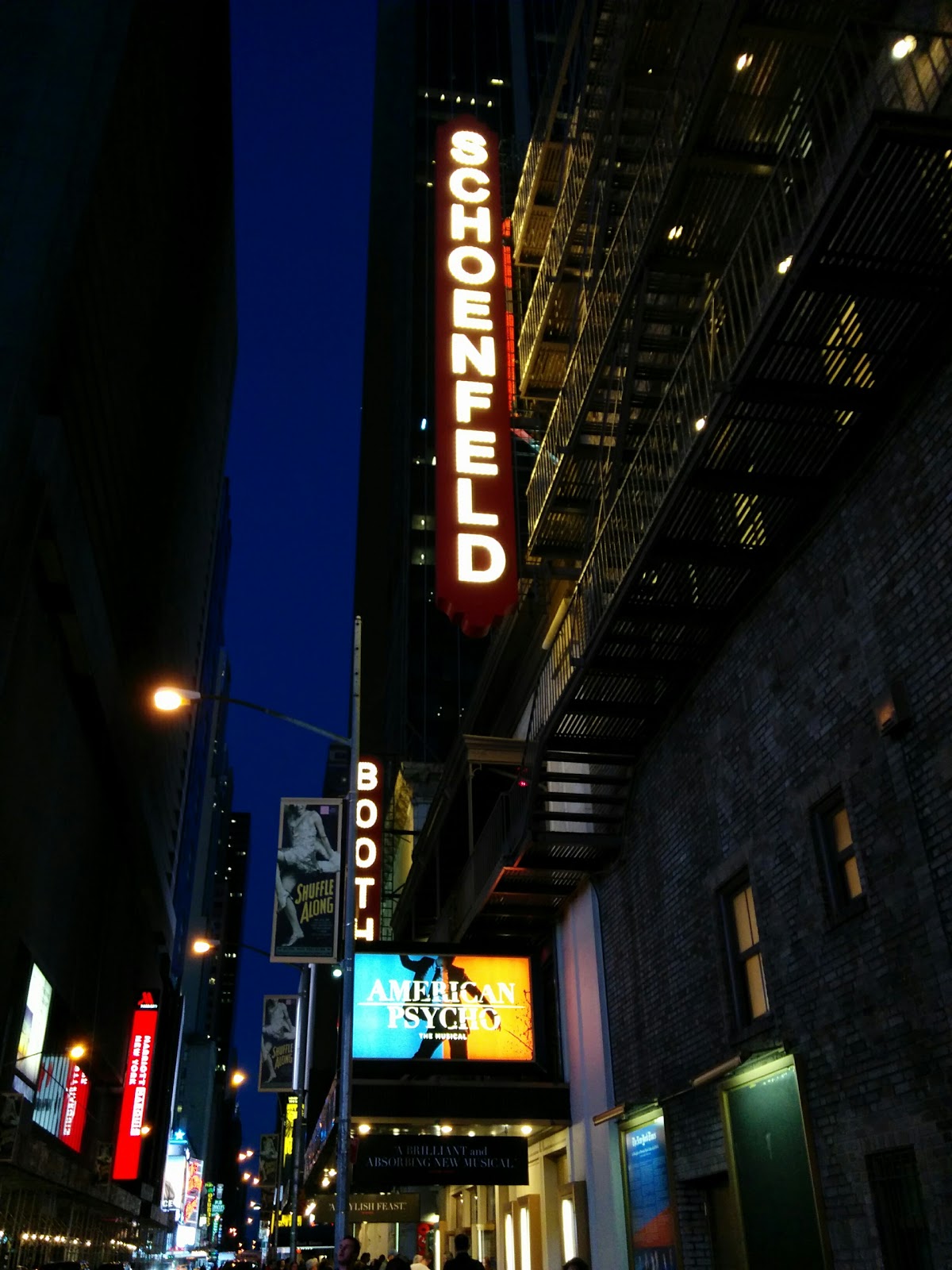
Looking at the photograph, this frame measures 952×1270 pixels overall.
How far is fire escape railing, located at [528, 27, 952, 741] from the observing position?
10.4 m

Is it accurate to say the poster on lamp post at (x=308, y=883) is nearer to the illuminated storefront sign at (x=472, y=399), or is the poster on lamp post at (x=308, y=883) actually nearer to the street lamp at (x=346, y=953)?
the street lamp at (x=346, y=953)

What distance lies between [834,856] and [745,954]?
2602mm

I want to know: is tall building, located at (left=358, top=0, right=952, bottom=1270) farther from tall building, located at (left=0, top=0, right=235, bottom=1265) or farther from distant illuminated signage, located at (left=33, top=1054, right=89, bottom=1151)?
distant illuminated signage, located at (left=33, top=1054, right=89, bottom=1151)

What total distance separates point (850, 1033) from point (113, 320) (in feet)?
81.9

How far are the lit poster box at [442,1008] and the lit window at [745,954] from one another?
335 inches

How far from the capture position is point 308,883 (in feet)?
53.0

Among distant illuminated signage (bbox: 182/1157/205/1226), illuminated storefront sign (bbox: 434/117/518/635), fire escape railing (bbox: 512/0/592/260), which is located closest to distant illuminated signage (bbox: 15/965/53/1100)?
illuminated storefront sign (bbox: 434/117/518/635)

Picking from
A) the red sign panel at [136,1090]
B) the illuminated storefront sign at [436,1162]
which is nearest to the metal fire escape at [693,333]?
the illuminated storefront sign at [436,1162]

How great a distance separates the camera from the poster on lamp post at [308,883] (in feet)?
51.4

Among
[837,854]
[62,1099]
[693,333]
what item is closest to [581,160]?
[693,333]

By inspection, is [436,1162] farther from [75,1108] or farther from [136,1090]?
[136,1090]

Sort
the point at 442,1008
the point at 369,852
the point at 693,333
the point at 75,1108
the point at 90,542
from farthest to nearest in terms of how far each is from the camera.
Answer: the point at 369,852, the point at 75,1108, the point at 90,542, the point at 442,1008, the point at 693,333

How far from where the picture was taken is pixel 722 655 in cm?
1439

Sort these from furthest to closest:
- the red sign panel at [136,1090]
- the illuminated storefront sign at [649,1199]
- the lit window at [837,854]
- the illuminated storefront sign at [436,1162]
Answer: the red sign panel at [136,1090], the illuminated storefront sign at [436,1162], the illuminated storefront sign at [649,1199], the lit window at [837,854]
